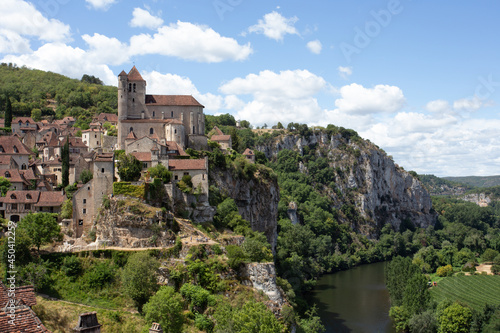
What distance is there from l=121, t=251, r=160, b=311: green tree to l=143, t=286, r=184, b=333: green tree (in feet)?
11.1

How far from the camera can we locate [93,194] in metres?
50.0

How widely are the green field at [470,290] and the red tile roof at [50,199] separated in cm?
5378

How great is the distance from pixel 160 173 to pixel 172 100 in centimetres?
2013

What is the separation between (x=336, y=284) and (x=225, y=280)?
4489cm

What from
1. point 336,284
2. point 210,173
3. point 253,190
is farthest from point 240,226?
point 336,284

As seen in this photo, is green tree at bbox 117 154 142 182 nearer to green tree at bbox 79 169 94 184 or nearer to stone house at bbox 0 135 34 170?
green tree at bbox 79 169 94 184

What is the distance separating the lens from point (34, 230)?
146 feet

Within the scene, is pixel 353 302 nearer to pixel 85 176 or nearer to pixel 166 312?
pixel 166 312

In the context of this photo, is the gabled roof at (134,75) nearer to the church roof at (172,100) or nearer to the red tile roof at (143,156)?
the church roof at (172,100)

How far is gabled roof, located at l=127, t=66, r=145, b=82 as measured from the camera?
68625mm

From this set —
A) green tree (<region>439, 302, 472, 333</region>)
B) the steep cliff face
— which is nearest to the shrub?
green tree (<region>439, 302, 472, 333</region>)

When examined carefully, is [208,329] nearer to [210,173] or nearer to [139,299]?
[139,299]

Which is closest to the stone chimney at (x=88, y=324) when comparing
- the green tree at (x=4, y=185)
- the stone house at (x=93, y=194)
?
the stone house at (x=93, y=194)

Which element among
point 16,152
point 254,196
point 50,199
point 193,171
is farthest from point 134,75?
point 254,196
